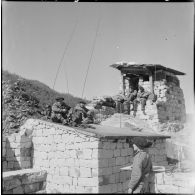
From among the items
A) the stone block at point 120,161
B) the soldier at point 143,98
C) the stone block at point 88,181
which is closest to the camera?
the stone block at point 88,181

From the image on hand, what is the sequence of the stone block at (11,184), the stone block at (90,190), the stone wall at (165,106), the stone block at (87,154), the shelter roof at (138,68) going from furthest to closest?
the shelter roof at (138,68), the stone wall at (165,106), the stone block at (87,154), the stone block at (90,190), the stone block at (11,184)

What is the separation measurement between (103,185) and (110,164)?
65cm

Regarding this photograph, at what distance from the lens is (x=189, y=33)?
24.2ft

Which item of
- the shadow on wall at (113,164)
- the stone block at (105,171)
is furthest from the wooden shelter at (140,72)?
the stone block at (105,171)

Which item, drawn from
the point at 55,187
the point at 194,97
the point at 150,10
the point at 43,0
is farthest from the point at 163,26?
the point at 55,187

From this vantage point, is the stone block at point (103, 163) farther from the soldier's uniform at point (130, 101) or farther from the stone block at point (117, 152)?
the soldier's uniform at point (130, 101)

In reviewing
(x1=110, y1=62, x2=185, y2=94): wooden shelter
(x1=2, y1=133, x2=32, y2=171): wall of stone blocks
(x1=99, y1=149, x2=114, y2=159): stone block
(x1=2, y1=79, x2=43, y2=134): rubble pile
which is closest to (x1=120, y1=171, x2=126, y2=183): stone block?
(x1=99, y1=149, x2=114, y2=159): stone block

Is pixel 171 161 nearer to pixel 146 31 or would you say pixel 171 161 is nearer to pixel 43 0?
pixel 146 31

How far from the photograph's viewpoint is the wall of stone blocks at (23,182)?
6629 mm

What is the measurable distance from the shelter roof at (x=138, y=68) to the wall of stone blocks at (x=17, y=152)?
26.2ft

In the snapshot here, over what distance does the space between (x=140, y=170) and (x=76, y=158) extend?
10.4 feet

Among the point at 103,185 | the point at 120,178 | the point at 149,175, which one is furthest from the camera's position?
the point at 120,178

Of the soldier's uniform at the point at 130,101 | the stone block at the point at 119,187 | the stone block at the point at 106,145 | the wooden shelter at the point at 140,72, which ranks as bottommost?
the stone block at the point at 119,187

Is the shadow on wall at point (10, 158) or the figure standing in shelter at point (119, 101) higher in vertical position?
the figure standing in shelter at point (119, 101)
